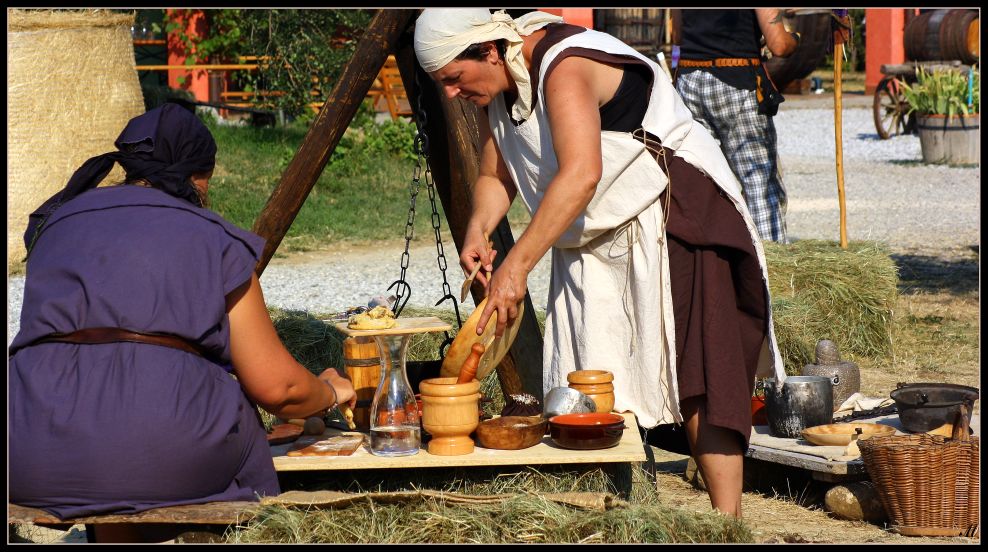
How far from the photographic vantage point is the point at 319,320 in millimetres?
5684

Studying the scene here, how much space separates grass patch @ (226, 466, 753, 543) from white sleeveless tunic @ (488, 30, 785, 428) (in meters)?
0.53

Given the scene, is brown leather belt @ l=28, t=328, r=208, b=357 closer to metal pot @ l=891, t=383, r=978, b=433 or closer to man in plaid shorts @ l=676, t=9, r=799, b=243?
metal pot @ l=891, t=383, r=978, b=433

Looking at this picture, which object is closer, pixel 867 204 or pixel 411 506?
pixel 411 506

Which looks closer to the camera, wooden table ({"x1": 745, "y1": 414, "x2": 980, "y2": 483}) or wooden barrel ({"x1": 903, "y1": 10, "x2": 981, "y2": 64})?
wooden table ({"x1": 745, "y1": 414, "x2": 980, "y2": 483})

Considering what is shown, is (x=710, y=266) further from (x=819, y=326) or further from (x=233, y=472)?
(x=819, y=326)

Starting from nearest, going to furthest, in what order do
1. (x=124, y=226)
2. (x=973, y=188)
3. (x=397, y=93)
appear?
(x=124, y=226) < (x=973, y=188) < (x=397, y=93)

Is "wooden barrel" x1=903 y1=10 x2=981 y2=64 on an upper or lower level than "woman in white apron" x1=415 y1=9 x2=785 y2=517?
upper

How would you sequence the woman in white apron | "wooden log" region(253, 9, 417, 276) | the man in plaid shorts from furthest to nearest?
the man in plaid shorts → "wooden log" region(253, 9, 417, 276) → the woman in white apron

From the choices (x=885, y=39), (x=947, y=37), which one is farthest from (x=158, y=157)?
(x=885, y=39)

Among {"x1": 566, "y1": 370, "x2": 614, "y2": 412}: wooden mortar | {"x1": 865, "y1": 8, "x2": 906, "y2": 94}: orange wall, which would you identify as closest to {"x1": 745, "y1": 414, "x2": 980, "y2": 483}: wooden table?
{"x1": 566, "y1": 370, "x2": 614, "y2": 412}: wooden mortar

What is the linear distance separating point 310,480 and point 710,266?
3.94 feet

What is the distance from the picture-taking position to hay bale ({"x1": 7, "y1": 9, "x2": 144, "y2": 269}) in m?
8.84

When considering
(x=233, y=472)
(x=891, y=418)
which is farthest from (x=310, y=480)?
(x=891, y=418)

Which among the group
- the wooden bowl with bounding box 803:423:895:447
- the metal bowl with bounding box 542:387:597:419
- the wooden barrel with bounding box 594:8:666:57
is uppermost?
the wooden barrel with bounding box 594:8:666:57
